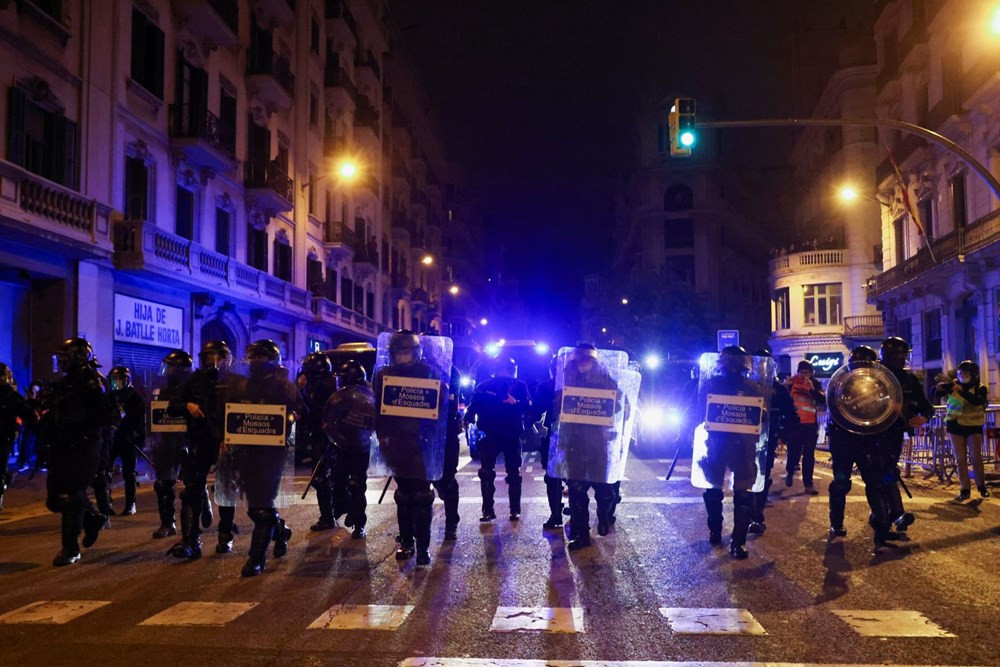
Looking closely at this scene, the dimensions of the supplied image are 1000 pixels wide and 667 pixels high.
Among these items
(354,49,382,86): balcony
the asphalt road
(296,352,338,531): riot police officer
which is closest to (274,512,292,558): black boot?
the asphalt road

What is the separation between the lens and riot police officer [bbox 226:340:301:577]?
6996mm

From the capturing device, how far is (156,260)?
19750 millimetres

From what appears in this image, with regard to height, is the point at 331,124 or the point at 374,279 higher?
the point at 331,124

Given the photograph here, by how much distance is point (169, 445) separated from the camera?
8.73 meters

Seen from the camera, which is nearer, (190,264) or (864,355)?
(864,355)

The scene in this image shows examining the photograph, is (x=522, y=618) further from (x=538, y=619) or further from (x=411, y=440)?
(x=411, y=440)

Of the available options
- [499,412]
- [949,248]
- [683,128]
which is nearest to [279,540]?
[499,412]

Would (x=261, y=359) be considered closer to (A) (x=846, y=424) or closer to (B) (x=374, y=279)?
(A) (x=846, y=424)

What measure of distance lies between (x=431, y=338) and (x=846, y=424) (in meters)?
4.14

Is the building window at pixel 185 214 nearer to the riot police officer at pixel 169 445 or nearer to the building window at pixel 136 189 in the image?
the building window at pixel 136 189

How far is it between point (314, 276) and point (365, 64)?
13.7 m

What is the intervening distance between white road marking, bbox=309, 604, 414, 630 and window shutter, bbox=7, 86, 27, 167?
13.7m

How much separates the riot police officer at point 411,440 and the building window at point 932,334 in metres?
27.4

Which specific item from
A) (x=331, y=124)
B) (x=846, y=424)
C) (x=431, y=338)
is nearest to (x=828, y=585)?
(x=846, y=424)
